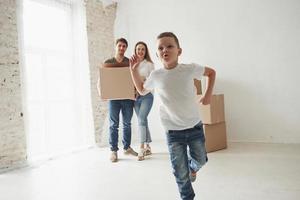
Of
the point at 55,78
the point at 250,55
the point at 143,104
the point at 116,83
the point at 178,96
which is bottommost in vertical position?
the point at 143,104

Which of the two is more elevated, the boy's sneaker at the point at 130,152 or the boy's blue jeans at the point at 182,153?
the boy's blue jeans at the point at 182,153

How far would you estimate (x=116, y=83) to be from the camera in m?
3.19

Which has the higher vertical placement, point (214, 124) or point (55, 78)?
point (55, 78)

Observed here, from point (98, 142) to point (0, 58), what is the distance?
5.99ft

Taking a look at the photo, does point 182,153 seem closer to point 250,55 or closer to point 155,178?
point 155,178

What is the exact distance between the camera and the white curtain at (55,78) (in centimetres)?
378

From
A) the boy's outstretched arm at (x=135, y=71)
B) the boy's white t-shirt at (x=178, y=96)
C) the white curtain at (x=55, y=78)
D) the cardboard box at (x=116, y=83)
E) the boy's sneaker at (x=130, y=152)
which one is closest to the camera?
the boy's white t-shirt at (x=178, y=96)

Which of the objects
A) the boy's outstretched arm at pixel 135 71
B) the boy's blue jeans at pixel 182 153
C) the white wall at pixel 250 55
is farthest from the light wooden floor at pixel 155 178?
the boy's outstretched arm at pixel 135 71

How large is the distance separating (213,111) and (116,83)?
1144mm

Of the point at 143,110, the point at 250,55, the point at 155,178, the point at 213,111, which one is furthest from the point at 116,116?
the point at 250,55

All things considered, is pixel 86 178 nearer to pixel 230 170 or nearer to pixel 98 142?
pixel 230 170

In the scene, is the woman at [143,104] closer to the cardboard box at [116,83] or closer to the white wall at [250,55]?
the cardboard box at [116,83]

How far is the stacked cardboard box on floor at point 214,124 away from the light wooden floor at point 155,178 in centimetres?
15

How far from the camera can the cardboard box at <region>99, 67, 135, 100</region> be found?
3193 mm
